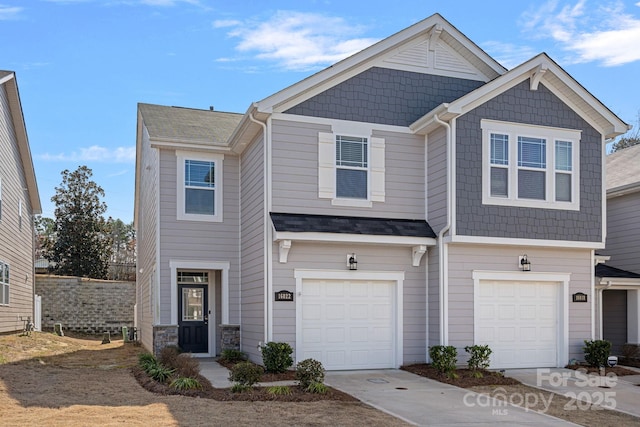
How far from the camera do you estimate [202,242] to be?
15625 millimetres

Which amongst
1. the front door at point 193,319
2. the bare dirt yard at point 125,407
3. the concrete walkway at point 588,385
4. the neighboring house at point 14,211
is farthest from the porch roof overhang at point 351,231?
the neighboring house at point 14,211

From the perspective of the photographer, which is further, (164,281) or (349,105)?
(164,281)

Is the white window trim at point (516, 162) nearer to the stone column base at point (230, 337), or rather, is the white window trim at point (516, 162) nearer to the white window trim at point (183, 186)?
the white window trim at point (183, 186)

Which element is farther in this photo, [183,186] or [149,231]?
[149,231]

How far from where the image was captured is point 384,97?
1423 cm

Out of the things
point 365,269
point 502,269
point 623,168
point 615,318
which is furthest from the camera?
point 623,168

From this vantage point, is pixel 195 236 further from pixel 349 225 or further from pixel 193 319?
pixel 349 225

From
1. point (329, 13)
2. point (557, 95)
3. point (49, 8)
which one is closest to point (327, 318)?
point (329, 13)

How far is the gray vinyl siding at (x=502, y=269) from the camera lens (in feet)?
44.3

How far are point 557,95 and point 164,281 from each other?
1007 cm

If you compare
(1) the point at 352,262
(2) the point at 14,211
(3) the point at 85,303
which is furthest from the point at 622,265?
(3) the point at 85,303

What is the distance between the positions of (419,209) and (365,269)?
1904 millimetres

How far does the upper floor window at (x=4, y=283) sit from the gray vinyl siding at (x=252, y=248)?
8.64m

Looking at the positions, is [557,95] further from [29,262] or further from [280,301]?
[29,262]
